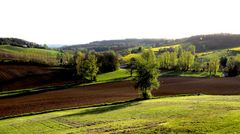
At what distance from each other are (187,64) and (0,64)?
96148 millimetres

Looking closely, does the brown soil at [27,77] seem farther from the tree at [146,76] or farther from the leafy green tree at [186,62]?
the leafy green tree at [186,62]

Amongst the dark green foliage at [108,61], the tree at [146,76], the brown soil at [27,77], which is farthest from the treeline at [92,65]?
the tree at [146,76]

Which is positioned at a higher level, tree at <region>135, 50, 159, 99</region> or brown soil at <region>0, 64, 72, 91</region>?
tree at <region>135, 50, 159, 99</region>

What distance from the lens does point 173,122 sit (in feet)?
102

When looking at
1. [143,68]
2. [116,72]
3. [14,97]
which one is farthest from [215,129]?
[116,72]

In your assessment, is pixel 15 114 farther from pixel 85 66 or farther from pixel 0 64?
pixel 0 64

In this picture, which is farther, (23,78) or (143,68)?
(23,78)

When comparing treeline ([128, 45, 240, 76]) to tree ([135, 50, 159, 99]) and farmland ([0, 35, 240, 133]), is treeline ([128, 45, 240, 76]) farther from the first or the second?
tree ([135, 50, 159, 99])

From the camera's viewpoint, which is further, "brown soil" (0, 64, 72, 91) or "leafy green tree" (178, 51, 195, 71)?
"leafy green tree" (178, 51, 195, 71)

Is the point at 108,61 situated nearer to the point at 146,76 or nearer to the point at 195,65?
the point at 195,65

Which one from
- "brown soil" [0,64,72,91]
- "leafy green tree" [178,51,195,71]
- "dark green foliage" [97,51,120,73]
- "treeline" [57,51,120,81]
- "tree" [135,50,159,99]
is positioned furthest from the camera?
"leafy green tree" [178,51,195,71]

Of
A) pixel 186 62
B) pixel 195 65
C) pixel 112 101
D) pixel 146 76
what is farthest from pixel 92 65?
pixel 195 65

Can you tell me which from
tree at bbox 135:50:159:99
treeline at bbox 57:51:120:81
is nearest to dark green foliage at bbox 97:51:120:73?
treeline at bbox 57:51:120:81

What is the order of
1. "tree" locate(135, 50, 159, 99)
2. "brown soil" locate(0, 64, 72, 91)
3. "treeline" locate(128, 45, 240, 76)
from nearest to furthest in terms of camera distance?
"tree" locate(135, 50, 159, 99)
"brown soil" locate(0, 64, 72, 91)
"treeline" locate(128, 45, 240, 76)
